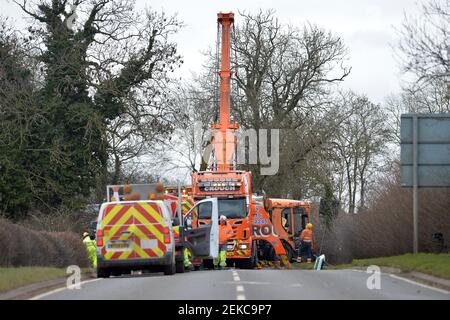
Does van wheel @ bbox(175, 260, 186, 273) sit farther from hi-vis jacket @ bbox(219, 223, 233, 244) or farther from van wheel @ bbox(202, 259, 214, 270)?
hi-vis jacket @ bbox(219, 223, 233, 244)

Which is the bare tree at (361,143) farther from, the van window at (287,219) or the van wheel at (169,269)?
the van wheel at (169,269)

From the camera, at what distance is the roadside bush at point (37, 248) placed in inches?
1104

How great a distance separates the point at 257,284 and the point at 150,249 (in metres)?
5.00

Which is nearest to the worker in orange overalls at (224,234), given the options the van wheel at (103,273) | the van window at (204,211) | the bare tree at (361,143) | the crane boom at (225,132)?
the van window at (204,211)

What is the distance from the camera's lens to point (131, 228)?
25.7 metres

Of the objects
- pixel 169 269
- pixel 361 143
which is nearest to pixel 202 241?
pixel 169 269

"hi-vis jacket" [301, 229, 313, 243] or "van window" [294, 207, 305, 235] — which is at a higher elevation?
"van window" [294, 207, 305, 235]

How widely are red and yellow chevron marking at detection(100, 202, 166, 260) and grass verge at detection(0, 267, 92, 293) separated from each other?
162cm

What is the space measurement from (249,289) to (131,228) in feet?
21.5

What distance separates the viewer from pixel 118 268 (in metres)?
26.2

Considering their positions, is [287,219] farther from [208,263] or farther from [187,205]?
[208,263]

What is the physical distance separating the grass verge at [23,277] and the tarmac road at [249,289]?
37.1 inches

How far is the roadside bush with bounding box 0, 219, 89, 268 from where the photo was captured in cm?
2805

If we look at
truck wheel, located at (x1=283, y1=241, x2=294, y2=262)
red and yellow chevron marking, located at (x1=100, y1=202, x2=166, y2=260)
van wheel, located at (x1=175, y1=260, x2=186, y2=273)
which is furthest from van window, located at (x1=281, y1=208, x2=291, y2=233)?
red and yellow chevron marking, located at (x1=100, y1=202, x2=166, y2=260)
